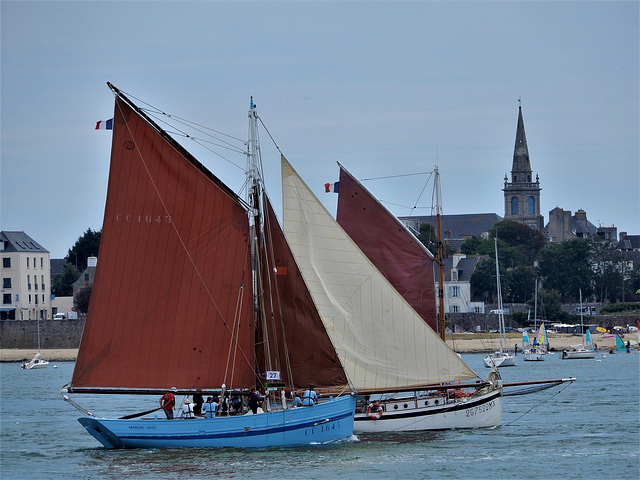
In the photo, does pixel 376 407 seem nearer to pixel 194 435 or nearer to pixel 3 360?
pixel 194 435

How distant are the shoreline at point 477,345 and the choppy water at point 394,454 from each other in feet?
235

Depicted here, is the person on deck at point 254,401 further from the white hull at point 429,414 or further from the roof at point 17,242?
the roof at point 17,242

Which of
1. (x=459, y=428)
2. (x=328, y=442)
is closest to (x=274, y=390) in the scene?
(x=328, y=442)

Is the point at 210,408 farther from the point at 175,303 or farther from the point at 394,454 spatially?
the point at 394,454

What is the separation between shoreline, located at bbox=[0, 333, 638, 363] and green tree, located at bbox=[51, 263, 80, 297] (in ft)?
78.9

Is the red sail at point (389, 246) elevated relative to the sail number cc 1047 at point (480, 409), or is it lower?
elevated

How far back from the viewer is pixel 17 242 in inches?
5408

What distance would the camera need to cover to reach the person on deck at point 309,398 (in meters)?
38.6

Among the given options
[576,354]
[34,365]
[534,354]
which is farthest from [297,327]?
[576,354]

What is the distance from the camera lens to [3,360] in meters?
128

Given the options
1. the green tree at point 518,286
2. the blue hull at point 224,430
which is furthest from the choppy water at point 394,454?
the green tree at point 518,286

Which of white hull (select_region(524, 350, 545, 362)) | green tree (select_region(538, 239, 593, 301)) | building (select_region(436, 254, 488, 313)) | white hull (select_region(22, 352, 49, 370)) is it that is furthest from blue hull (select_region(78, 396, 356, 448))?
green tree (select_region(538, 239, 593, 301))

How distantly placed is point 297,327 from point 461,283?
402 ft

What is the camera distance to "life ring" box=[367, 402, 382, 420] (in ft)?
143
